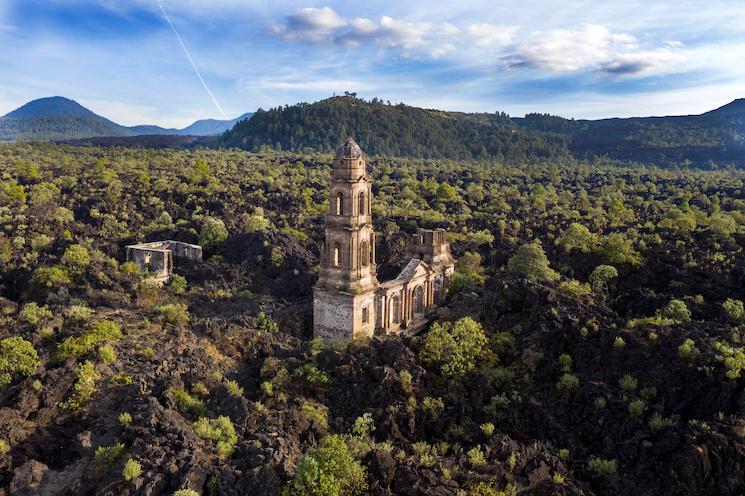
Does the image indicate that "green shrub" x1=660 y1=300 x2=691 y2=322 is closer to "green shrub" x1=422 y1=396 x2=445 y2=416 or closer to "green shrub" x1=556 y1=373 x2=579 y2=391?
"green shrub" x1=556 y1=373 x2=579 y2=391

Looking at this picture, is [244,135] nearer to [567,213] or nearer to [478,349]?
[567,213]

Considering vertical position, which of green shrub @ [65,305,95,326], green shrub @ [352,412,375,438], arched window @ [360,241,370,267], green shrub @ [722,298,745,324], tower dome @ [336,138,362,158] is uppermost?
tower dome @ [336,138,362,158]

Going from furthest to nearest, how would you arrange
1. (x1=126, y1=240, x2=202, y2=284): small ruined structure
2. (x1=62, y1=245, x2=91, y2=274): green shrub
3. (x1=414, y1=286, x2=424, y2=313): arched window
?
(x1=126, y1=240, x2=202, y2=284): small ruined structure, (x1=62, y1=245, x2=91, y2=274): green shrub, (x1=414, y1=286, x2=424, y2=313): arched window

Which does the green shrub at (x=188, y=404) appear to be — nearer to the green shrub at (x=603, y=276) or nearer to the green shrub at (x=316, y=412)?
the green shrub at (x=316, y=412)

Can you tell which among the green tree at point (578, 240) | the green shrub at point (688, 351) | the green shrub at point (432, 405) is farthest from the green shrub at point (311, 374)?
the green tree at point (578, 240)

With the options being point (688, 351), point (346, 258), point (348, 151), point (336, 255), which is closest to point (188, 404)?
point (346, 258)

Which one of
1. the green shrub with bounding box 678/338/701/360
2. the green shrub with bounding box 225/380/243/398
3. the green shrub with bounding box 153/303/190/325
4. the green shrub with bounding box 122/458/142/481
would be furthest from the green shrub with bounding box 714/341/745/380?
the green shrub with bounding box 153/303/190/325
